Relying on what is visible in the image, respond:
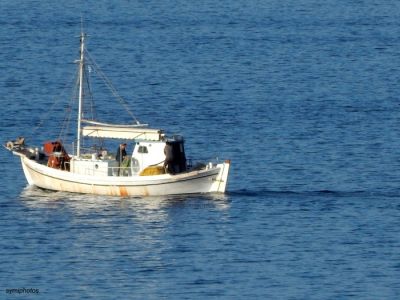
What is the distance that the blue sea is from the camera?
93625mm

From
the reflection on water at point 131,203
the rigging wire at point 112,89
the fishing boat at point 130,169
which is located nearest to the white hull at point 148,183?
the fishing boat at point 130,169

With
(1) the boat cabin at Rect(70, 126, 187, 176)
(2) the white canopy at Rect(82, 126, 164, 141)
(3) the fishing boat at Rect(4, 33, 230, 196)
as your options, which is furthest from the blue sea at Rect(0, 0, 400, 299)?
(2) the white canopy at Rect(82, 126, 164, 141)

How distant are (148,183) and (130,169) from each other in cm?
173

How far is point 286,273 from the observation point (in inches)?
3706

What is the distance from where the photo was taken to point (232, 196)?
358 ft

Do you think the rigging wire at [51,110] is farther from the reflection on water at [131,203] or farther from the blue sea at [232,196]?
the reflection on water at [131,203]

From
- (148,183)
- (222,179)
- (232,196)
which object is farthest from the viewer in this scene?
(232,196)

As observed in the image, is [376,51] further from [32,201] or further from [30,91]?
[32,201]

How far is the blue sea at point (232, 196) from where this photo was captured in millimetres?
93625

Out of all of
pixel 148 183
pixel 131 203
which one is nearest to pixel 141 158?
pixel 148 183

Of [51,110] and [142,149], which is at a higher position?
[142,149]

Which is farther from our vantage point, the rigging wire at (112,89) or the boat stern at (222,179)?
the rigging wire at (112,89)

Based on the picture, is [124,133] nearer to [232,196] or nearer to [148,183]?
[148,183]

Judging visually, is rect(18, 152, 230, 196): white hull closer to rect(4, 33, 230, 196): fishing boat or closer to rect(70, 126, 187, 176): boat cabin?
rect(4, 33, 230, 196): fishing boat
